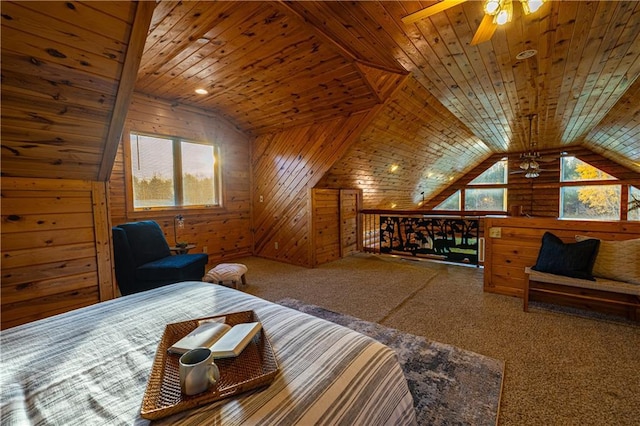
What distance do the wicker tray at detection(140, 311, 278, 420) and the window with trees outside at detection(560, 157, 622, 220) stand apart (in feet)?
29.6

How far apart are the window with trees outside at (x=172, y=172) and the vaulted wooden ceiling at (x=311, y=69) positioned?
71 cm

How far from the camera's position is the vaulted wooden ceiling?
169 centimetres

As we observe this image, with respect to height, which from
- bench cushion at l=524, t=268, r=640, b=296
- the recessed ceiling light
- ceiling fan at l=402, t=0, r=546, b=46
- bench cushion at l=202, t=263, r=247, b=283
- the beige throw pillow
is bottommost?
bench cushion at l=202, t=263, r=247, b=283

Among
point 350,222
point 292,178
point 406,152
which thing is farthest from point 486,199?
point 292,178

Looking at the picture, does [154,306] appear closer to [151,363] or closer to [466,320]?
[151,363]

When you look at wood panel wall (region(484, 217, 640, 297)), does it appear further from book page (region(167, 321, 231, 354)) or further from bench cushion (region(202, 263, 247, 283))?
book page (region(167, 321, 231, 354))

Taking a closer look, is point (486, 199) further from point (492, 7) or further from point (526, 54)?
point (492, 7)

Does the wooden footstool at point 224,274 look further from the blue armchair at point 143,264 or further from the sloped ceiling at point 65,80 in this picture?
the sloped ceiling at point 65,80

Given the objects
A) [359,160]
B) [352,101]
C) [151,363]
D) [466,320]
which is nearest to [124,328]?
[151,363]

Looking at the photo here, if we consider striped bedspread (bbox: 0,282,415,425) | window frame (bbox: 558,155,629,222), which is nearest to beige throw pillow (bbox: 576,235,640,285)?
striped bedspread (bbox: 0,282,415,425)

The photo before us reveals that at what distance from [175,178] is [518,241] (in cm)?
476

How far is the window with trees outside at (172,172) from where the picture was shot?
12.8 ft

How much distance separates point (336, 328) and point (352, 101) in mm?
3264

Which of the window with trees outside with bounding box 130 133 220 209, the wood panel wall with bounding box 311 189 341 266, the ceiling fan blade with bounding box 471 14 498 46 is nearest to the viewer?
the ceiling fan blade with bounding box 471 14 498 46
